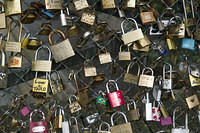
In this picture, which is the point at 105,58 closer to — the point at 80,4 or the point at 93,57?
the point at 93,57

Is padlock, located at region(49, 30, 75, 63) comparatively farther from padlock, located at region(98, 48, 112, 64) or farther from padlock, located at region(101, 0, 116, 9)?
padlock, located at region(101, 0, 116, 9)

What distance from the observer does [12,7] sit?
1.93 meters

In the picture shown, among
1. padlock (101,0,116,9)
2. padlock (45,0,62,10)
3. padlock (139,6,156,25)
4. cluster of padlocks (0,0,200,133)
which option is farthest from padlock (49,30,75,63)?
padlock (139,6,156,25)

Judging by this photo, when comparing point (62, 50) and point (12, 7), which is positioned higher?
point (12, 7)

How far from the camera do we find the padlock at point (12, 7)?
6.29ft

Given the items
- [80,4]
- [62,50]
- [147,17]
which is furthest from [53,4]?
[147,17]

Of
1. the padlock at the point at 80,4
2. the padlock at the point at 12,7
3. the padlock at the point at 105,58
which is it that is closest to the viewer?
the padlock at the point at 12,7

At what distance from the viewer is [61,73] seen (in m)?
2.57

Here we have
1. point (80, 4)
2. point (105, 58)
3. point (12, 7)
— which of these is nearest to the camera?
point (12, 7)

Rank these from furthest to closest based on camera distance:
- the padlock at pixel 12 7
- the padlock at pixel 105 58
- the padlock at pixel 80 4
→ the padlock at pixel 105 58, the padlock at pixel 80 4, the padlock at pixel 12 7

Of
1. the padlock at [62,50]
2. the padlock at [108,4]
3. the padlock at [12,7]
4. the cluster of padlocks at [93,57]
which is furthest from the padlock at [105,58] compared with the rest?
the padlock at [12,7]

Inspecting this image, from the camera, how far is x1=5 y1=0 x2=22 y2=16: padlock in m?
1.92

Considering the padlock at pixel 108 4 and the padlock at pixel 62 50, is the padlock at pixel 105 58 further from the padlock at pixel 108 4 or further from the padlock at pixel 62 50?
the padlock at pixel 108 4

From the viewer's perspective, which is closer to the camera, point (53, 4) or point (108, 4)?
point (53, 4)
